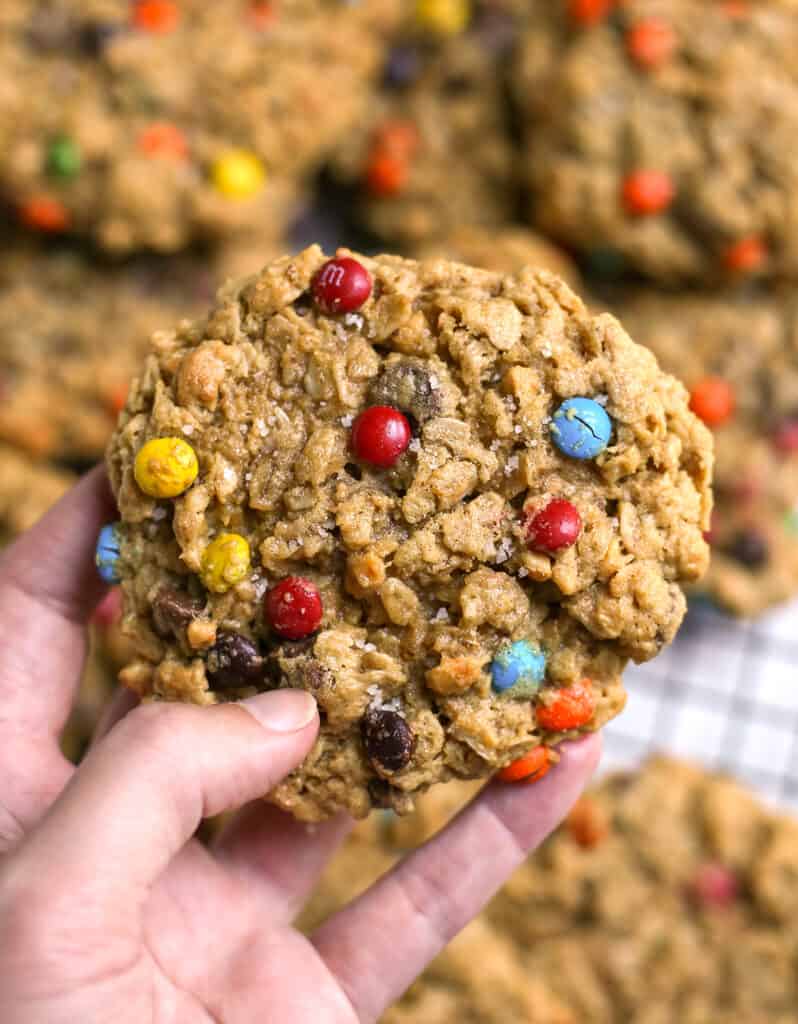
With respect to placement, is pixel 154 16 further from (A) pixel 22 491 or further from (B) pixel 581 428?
(B) pixel 581 428

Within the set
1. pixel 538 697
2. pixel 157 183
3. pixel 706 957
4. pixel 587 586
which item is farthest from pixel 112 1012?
pixel 157 183

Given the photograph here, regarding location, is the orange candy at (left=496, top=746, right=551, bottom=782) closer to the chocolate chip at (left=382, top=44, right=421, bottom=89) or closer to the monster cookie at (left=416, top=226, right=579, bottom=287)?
the monster cookie at (left=416, top=226, right=579, bottom=287)

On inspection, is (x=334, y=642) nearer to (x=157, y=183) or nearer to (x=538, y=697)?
(x=538, y=697)

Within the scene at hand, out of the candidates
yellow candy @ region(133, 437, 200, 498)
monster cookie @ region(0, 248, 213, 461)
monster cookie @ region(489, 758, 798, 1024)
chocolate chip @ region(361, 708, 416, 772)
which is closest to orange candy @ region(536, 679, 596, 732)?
chocolate chip @ region(361, 708, 416, 772)

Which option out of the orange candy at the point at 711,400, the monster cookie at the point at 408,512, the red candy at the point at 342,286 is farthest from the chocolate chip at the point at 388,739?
the orange candy at the point at 711,400

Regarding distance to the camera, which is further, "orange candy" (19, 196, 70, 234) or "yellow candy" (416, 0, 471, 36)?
"yellow candy" (416, 0, 471, 36)
